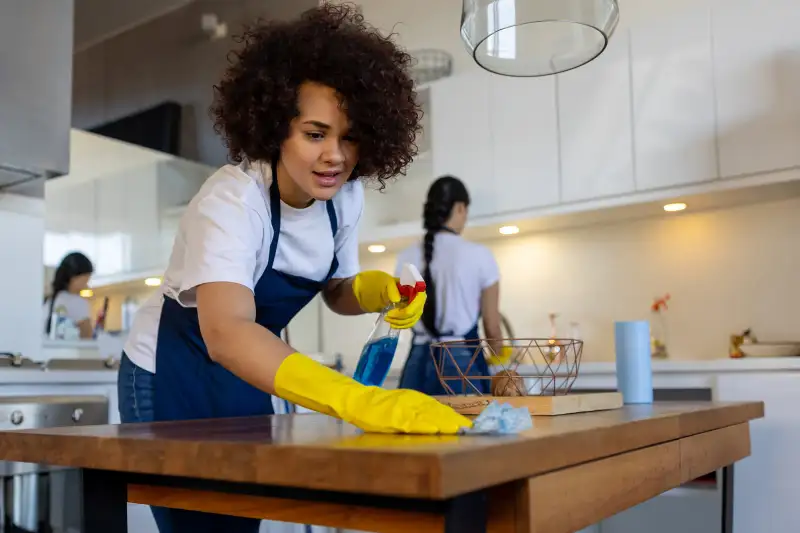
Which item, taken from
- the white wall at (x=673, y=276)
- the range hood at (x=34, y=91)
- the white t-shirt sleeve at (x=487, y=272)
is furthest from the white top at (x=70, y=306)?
the white t-shirt sleeve at (x=487, y=272)

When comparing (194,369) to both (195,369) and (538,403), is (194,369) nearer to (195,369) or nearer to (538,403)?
(195,369)

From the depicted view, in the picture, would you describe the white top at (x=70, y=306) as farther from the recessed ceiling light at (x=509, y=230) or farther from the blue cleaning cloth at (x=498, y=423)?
the blue cleaning cloth at (x=498, y=423)

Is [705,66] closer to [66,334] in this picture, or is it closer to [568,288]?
[568,288]

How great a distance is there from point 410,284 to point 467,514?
626 millimetres

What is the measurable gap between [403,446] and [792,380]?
81.3 inches

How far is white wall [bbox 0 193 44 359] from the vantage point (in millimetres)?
2604

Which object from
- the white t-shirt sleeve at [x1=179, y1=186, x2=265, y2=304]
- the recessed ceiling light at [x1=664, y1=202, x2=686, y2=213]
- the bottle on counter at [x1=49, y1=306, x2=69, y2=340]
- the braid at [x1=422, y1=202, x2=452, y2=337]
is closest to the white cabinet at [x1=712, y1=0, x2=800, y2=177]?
the recessed ceiling light at [x1=664, y1=202, x2=686, y2=213]

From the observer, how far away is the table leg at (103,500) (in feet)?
2.93

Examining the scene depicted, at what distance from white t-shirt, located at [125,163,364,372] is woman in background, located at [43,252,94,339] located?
226 cm

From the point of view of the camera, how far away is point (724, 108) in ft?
9.01

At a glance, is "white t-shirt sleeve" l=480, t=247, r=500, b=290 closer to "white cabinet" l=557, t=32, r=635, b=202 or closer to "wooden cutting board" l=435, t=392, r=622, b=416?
"white cabinet" l=557, t=32, r=635, b=202

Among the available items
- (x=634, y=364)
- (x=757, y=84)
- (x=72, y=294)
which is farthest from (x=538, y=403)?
(x=72, y=294)

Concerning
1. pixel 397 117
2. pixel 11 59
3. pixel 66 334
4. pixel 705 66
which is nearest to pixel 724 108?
pixel 705 66

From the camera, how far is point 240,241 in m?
1.11
